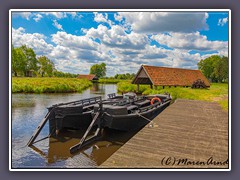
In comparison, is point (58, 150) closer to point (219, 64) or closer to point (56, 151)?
point (56, 151)

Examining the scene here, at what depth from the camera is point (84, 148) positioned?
766cm

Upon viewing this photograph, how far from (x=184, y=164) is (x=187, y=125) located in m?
3.93

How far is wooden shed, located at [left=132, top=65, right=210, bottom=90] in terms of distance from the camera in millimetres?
23303

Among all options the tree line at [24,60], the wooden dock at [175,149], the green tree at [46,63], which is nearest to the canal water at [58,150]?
the tree line at [24,60]

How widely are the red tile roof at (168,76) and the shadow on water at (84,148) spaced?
46.5 ft

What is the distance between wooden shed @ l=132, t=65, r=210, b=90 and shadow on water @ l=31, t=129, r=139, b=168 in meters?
14.1

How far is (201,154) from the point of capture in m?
5.00

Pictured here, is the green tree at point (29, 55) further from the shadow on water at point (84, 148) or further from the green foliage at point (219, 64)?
the green foliage at point (219, 64)

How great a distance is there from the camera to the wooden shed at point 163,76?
23.3 m

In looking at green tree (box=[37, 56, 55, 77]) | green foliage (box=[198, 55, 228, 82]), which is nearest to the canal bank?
green tree (box=[37, 56, 55, 77])

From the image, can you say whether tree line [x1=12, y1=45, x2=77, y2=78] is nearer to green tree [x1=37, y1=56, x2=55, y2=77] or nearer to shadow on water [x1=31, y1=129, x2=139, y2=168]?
green tree [x1=37, y1=56, x2=55, y2=77]

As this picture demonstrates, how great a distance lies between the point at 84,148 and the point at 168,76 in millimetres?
19735

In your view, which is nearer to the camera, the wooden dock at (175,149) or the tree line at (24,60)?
the wooden dock at (175,149)
